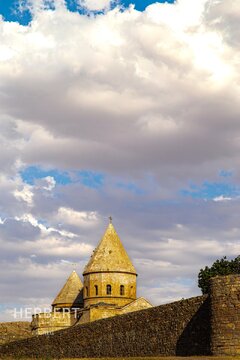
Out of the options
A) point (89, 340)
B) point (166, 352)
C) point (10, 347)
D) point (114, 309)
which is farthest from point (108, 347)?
point (114, 309)

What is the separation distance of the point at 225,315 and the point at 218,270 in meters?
38.3

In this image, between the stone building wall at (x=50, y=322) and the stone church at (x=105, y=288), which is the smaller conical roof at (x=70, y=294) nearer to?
the stone church at (x=105, y=288)

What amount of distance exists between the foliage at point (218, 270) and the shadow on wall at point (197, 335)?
32.2 m

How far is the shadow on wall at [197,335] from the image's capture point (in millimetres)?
25047

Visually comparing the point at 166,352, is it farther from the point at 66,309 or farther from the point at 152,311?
the point at 66,309

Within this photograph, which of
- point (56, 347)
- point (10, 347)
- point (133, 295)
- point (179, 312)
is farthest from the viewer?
point (133, 295)

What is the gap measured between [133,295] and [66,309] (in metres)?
7.26

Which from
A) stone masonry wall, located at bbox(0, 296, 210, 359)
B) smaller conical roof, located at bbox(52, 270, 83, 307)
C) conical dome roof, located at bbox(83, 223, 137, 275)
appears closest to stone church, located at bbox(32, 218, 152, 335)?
conical dome roof, located at bbox(83, 223, 137, 275)

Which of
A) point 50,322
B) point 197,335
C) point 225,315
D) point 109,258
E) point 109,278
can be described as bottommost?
point 197,335

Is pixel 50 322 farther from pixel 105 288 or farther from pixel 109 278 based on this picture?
pixel 109 278

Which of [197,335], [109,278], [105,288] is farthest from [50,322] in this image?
[197,335]

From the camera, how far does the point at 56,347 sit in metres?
35.8

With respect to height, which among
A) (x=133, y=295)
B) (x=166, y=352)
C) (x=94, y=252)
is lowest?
(x=166, y=352)

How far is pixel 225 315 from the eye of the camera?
22141mm
